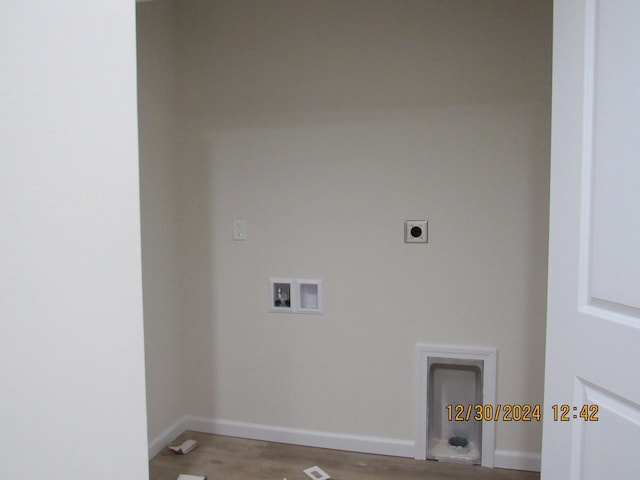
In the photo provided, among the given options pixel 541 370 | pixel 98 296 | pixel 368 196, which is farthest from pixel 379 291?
pixel 98 296

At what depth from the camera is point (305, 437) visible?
215cm

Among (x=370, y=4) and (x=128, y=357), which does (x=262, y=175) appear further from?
(x=128, y=357)

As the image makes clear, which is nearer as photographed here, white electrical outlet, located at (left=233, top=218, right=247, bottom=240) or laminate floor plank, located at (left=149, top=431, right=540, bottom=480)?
laminate floor plank, located at (left=149, top=431, right=540, bottom=480)

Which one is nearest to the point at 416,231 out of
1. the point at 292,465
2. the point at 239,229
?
the point at 239,229

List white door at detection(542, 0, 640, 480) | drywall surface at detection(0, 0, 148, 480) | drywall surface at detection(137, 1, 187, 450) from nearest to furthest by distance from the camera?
drywall surface at detection(0, 0, 148, 480)
white door at detection(542, 0, 640, 480)
drywall surface at detection(137, 1, 187, 450)

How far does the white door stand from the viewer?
2.90 feet

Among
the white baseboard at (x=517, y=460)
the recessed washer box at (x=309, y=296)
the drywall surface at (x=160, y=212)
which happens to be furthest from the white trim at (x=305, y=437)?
the recessed washer box at (x=309, y=296)

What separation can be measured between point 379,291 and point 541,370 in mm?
828

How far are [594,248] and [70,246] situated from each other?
111 cm

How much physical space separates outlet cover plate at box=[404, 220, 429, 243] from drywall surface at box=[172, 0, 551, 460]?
0.12 feet

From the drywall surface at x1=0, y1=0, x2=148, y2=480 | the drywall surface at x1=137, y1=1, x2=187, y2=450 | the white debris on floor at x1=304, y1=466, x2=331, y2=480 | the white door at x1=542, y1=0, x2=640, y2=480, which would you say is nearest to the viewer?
the drywall surface at x1=0, y1=0, x2=148, y2=480
